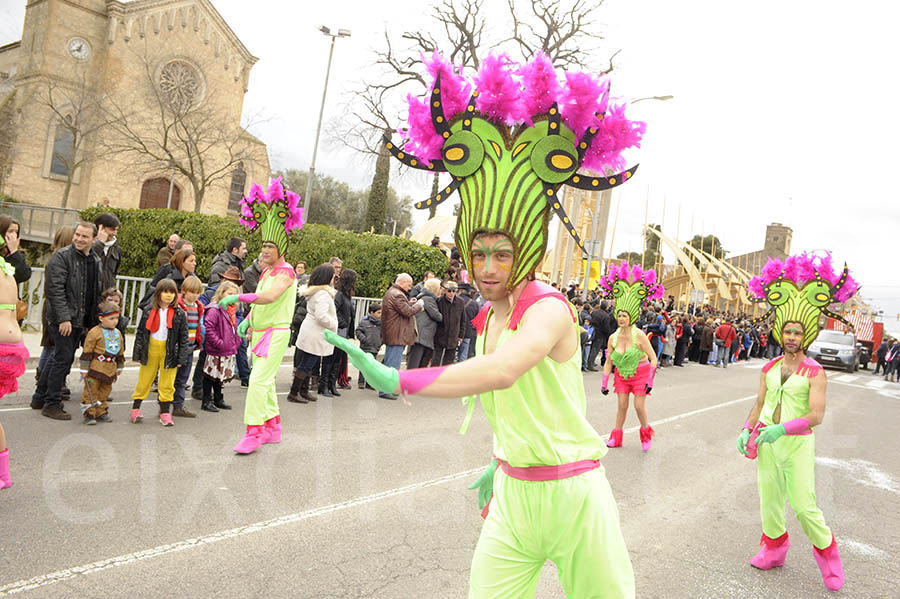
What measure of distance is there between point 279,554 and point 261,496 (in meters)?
1.04

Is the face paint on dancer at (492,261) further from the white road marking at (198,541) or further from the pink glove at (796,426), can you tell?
the pink glove at (796,426)

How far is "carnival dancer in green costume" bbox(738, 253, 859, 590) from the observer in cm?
435

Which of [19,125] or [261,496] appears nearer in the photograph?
[261,496]

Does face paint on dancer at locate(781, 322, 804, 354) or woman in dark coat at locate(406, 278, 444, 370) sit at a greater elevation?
face paint on dancer at locate(781, 322, 804, 354)

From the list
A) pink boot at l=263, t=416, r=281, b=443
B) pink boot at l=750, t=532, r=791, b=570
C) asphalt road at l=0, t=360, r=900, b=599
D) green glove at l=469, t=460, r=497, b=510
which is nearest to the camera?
green glove at l=469, t=460, r=497, b=510

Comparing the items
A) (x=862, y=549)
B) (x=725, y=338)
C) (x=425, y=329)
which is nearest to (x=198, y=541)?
(x=862, y=549)

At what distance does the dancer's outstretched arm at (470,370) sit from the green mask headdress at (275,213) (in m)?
4.65

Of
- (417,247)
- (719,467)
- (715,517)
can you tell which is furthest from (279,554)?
(417,247)

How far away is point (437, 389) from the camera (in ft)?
5.96

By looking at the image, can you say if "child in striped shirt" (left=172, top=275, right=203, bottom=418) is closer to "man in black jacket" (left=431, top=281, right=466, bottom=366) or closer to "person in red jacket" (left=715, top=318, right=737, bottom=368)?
"man in black jacket" (left=431, top=281, right=466, bottom=366)

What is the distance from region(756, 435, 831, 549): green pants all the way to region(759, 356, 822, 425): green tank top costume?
0.70 ft

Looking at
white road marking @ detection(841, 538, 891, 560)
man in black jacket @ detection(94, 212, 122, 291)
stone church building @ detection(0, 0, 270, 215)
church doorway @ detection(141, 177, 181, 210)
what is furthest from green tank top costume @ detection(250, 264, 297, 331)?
church doorway @ detection(141, 177, 181, 210)

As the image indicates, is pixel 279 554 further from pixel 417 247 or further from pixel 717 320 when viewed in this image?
pixel 717 320

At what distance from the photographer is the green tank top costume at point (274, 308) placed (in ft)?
20.1
